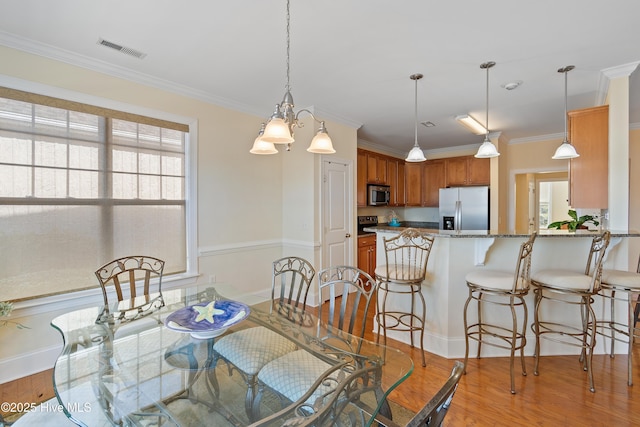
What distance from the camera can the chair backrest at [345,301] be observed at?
5.83ft

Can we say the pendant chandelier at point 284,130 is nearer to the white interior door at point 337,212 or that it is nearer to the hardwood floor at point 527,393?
the hardwood floor at point 527,393

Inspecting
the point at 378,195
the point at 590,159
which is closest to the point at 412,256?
the point at 590,159

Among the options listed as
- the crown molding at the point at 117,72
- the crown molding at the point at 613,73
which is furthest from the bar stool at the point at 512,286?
the crown molding at the point at 117,72

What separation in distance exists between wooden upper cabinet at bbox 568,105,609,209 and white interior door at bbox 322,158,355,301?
2.60 metres

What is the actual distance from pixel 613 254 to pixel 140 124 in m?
4.67

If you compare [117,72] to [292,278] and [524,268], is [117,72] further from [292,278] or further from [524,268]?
[524,268]

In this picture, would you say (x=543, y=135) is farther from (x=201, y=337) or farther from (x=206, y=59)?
(x=201, y=337)

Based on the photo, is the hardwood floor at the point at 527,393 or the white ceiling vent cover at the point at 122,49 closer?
the hardwood floor at the point at 527,393

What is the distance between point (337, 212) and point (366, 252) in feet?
3.79

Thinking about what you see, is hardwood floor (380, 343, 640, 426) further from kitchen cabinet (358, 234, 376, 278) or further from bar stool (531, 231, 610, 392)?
kitchen cabinet (358, 234, 376, 278)

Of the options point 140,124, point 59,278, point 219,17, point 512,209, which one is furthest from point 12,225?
point 512,209

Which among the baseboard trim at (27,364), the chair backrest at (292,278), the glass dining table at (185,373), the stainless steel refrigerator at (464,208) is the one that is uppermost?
Answer: the stainless steel refrigerator at (464,208)

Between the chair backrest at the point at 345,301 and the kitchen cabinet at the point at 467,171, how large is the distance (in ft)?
10.1

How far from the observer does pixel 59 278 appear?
98.0 inches
